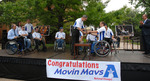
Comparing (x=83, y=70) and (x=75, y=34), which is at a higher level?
(x=75, y=34)

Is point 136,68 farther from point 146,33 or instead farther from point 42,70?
point 42,70

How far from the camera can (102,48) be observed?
3.77 metres

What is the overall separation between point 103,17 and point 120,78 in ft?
11.8

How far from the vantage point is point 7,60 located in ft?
12.4

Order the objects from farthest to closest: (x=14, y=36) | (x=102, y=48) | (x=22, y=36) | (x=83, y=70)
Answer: (x=22, y=36) → (x=14, y=36) → (x=102, y=48) → (x=83, y=70)

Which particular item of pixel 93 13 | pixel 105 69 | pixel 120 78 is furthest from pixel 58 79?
pixel 93 13

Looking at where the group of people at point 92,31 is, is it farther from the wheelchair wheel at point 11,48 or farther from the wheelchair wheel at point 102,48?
the wheelchair wheel at point 11,48

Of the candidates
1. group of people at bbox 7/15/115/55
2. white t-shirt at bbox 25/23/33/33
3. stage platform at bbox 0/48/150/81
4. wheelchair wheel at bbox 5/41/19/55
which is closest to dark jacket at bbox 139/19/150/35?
stage platform at bbox 0/48/150/81

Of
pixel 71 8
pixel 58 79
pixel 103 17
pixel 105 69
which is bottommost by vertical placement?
pixel 58 79

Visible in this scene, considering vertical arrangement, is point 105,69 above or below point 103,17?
below

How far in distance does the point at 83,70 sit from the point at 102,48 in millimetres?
1069

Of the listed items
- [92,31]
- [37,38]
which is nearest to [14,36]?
[37,38]

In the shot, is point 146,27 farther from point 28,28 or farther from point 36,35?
point 28,28

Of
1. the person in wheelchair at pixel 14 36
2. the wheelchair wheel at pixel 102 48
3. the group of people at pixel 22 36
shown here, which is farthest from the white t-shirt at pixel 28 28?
the wheelchair wheel at pixel 102 48
